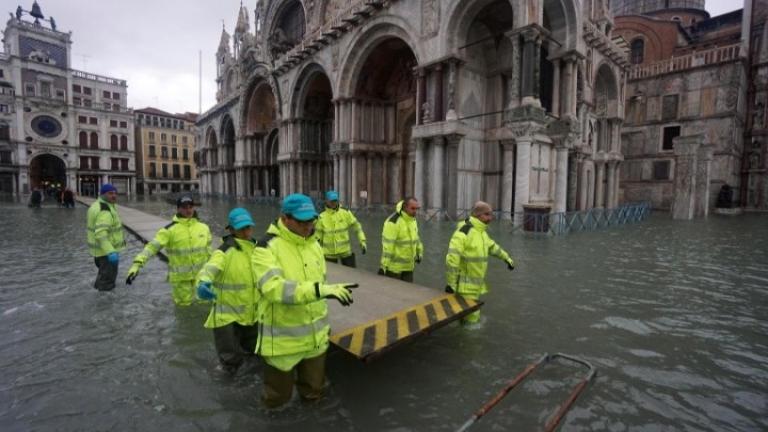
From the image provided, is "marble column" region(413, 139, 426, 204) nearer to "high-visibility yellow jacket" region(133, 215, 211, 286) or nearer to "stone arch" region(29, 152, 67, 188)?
"high-visibility yellow jacket" region(133, 215, 211, 286)

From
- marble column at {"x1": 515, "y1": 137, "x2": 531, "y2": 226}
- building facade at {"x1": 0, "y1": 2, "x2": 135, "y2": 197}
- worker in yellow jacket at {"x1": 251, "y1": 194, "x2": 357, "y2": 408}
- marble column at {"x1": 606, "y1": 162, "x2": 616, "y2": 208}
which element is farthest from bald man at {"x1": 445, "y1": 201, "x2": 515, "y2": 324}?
building facade at {"x1": 0, "y1": 2, "x2": 135, "y2": 197}

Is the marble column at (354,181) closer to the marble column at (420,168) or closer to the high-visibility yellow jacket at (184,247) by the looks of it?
the marble column at (420,168)

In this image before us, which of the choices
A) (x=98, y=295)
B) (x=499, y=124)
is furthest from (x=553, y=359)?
(x=499, y=124)

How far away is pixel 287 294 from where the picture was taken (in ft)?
7.99

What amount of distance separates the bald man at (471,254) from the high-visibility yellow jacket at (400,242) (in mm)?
1122

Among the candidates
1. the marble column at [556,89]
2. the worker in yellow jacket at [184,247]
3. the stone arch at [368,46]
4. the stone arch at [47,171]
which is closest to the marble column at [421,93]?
the stone arch at [368,46]

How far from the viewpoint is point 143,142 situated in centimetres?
6266

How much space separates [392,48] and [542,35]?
9.54 m

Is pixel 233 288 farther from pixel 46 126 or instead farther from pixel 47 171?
pixel 47 171

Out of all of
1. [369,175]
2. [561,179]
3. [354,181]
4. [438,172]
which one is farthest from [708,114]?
[354,181]

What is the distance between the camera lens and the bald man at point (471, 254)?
14.2 ft

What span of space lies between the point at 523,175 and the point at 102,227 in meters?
12.9

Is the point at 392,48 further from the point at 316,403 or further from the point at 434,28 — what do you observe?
the point at 316,403

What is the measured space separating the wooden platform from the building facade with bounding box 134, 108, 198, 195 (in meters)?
71.3
